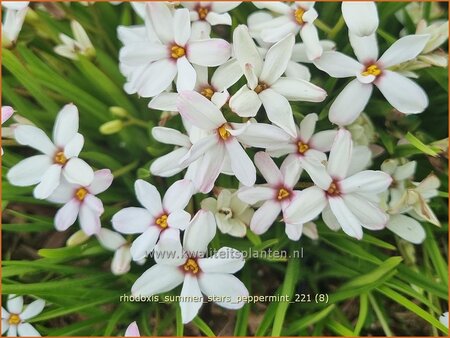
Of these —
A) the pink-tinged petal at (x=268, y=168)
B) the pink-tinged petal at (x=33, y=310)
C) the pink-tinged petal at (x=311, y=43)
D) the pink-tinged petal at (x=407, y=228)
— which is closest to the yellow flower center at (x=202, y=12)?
the pink-tinged petal at (x=311, y=43)

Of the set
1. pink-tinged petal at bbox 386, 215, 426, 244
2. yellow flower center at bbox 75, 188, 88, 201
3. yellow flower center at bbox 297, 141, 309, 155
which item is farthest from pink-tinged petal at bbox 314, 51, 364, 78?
yellow flower center at bbox 75, 188, 88, 201

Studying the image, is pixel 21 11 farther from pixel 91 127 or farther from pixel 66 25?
pixel 91 127

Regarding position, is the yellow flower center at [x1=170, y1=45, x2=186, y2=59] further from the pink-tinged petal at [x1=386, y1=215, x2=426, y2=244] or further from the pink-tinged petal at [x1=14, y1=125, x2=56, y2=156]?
the pink-tinged petal at [x1=386, y1=215, x2=426, y2=244]

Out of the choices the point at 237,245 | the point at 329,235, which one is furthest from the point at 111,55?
the point at 329,235

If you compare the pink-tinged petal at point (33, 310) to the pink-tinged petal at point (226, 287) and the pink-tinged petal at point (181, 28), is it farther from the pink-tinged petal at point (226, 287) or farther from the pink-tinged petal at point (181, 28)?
the pink-tinged petal at point (181, 28)

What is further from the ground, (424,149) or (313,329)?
(424,149)

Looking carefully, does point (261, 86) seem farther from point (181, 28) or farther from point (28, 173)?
point (28, 173)

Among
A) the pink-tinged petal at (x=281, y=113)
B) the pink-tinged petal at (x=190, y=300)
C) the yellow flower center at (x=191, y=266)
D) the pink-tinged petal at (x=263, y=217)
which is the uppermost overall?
the pink-tinged petal at (x=281, y=113)
